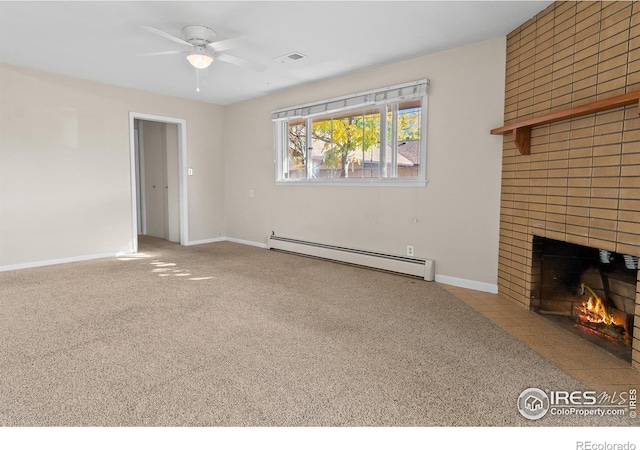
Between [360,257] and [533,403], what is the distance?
9.35 ft

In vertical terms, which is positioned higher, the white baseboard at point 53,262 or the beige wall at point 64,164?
the beige wall at point 64,164

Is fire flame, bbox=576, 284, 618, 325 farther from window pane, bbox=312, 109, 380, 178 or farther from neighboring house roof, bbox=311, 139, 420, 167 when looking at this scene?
window pane, bbox=312, 109, 380, 178

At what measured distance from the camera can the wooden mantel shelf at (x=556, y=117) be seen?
6.68 feet

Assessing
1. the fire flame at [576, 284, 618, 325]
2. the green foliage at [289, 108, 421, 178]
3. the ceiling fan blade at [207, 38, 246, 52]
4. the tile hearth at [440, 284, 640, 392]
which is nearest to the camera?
the tile hearth at [440, 284, 640, 392]

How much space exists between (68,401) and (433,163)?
140 inches

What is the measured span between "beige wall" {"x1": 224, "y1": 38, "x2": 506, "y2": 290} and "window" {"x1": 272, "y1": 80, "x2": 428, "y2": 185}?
0.45 feet

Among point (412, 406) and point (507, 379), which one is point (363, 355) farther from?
point (507, 379)

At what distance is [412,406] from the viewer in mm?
1675

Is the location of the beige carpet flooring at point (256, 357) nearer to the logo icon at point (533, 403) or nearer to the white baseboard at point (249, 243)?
the logo icon at point (533, 403)

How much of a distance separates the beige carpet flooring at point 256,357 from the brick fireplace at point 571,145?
0.84m

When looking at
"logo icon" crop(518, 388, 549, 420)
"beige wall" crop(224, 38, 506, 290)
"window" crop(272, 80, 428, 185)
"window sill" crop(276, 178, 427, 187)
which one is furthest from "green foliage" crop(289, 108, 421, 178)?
"logo icon" crop(518, 388, 549, 420)

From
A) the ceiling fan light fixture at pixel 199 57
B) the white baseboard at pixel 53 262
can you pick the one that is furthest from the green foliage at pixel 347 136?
the white baseboard at pixel 53 262

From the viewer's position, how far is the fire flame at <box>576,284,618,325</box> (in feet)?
8.59

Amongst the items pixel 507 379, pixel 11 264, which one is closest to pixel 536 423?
pixel 507 379
